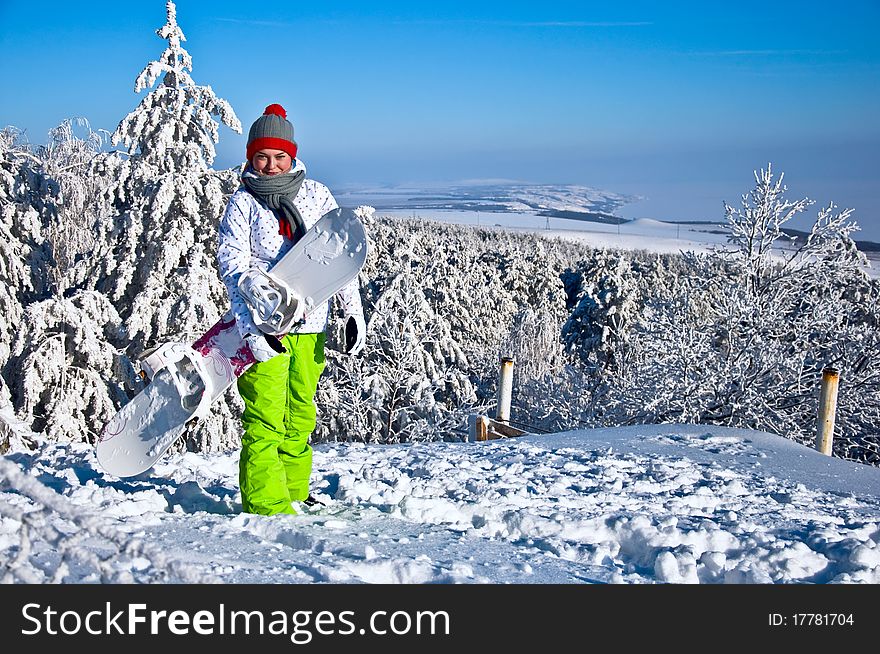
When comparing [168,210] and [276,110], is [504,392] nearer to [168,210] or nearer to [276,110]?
[276,110]

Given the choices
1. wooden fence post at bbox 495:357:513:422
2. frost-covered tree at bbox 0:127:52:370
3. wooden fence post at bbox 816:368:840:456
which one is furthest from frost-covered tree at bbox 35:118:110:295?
wooden fence post at bbox 816:368:840:456

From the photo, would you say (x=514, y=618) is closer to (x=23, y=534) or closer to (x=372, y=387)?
(x=23, y=534)

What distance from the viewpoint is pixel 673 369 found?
13094mm

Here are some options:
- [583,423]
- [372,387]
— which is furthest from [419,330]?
[583,423]

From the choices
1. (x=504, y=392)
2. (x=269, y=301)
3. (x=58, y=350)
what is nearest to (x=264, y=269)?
(x=269, y=301)

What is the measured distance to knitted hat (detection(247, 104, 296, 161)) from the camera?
3.65m

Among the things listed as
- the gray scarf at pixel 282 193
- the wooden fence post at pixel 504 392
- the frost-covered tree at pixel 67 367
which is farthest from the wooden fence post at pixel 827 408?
the frost-covered tree at pixel 67 367

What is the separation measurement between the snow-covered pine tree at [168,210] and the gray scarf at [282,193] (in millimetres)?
7424

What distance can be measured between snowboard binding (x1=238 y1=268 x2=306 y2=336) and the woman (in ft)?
0.37

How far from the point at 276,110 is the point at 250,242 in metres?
Result: 0.74

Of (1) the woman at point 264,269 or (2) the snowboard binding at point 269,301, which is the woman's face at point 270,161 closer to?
(1) the woman at point 264,269

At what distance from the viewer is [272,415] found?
368cm

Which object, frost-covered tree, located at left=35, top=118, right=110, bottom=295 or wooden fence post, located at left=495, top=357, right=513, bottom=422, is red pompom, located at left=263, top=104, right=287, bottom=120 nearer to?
wooden fence post, located at left=495, top=357, right=513, bottom=422

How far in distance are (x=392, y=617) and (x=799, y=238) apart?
12903 mm
